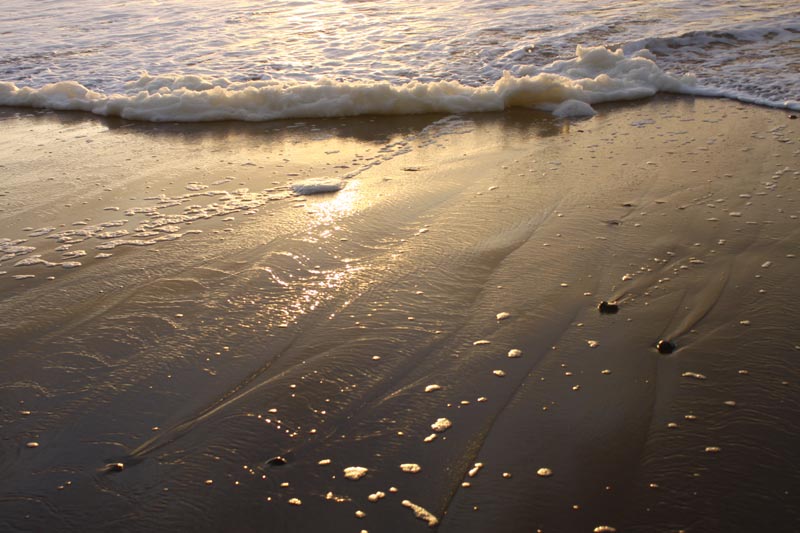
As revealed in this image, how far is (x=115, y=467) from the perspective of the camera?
96.4 inches

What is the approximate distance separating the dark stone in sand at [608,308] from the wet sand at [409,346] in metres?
0.06

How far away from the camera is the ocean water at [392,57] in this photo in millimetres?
7719

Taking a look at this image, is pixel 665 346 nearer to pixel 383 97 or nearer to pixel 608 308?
pixel 608 308

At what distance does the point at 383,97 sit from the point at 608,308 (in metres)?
4.95

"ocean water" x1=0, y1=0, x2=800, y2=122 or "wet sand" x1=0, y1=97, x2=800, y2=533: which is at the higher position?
"ocean water" x1=0, y1=0, x2=800, y2=122

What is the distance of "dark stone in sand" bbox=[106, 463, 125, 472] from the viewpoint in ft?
8.01

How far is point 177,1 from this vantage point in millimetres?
15516

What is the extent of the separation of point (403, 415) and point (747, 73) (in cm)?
719

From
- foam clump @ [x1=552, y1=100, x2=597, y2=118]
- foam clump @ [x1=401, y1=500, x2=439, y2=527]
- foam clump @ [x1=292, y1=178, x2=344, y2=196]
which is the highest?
foam clump @ [x1=552, y1=100, x2=597, y2=118]

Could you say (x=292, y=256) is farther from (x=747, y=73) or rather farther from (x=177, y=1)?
(x=177, y=1)

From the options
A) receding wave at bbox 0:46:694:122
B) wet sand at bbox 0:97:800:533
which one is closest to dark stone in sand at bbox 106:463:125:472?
wet sand at bbox 0:97:800:533

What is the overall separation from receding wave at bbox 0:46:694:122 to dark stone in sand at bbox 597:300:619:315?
4.25m

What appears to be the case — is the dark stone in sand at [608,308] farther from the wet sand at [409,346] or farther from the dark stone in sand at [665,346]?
the dark stone in sand at [665,346]

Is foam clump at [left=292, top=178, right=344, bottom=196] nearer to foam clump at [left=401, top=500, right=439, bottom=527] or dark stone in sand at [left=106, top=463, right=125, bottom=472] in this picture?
dark stone in sand at [left=106, top=463, right=125, bottom=472]
